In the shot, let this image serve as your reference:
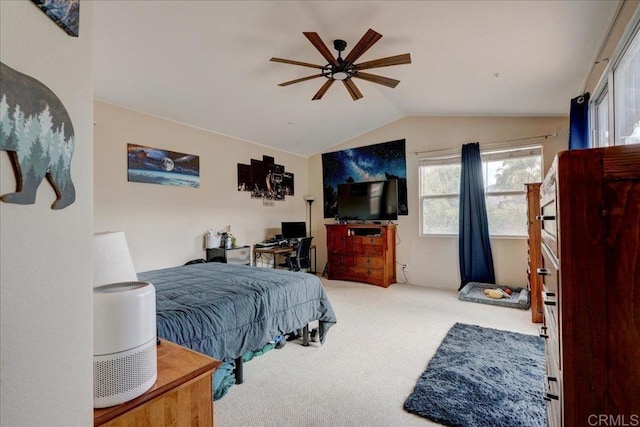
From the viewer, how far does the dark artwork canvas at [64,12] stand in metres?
0.58

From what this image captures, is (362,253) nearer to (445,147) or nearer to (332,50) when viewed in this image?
(445,147)

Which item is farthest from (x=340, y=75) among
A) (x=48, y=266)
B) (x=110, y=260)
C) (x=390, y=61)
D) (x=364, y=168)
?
(x=364, y=168)

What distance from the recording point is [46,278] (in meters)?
0.57

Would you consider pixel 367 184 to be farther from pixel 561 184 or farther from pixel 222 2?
pixel 561 184

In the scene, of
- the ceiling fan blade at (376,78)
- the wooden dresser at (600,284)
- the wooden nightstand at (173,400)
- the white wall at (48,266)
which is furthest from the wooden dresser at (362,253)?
the white wall at (48,266)

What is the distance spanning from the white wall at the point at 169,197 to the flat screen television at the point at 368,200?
1429mm

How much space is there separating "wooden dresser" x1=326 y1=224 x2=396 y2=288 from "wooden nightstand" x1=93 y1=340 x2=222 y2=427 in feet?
13.6

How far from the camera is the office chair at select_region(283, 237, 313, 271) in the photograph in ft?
16.7

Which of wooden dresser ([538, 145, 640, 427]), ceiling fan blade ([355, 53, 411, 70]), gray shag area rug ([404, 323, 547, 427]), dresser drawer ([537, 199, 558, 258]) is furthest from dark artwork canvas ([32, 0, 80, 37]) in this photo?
gray shag area rug ([404, 323, 547, 427])

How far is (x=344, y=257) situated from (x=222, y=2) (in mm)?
4163

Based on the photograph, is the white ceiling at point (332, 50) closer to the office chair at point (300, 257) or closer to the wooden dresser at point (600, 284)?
the wooden dresser at point (600, 284)

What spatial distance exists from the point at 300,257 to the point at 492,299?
297 centimetres

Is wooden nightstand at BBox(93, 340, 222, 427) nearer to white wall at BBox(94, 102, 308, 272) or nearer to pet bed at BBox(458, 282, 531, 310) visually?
white wall at BBox(94, 102, 308, 272)

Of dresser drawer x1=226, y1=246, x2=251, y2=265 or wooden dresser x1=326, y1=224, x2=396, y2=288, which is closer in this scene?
dresser drawer x1=226, y1=246, x2=251, y2=265
